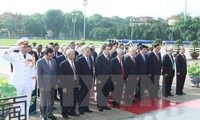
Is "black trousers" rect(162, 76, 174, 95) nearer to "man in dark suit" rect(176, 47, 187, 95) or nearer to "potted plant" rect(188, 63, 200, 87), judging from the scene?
"man in dark suit" rect(176, 47, 187, 95)

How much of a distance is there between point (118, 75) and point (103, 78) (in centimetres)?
49

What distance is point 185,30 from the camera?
56.2 metres

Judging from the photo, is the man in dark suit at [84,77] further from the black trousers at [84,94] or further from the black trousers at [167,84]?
the black trousers at [167,84]

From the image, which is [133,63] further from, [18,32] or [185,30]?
[18,32]

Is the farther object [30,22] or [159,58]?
[30,22]

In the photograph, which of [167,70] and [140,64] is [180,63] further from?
[140,64]

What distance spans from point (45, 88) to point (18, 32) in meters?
98.4

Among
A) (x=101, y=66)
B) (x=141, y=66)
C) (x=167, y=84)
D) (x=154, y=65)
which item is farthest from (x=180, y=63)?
(x=101, y=66)

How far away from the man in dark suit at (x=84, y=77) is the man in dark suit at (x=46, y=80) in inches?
31.7

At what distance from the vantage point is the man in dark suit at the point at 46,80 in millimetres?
5844

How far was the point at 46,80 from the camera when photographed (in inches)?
232

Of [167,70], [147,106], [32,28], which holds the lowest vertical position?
[147,106]

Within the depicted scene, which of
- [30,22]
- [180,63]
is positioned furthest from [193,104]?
[30,22]

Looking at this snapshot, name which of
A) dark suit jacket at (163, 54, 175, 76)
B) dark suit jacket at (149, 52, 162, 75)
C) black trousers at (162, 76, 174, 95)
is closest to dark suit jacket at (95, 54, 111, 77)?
dark suit jacket at (149, 52, 162, 75)
